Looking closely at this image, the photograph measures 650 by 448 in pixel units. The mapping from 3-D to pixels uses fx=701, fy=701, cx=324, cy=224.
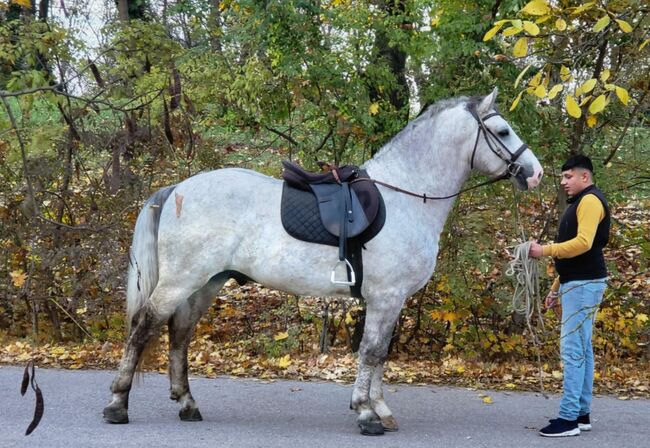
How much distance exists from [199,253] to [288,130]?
3219 mm

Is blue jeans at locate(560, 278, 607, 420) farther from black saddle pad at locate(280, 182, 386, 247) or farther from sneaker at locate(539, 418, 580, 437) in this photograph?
black saddle pad at locate(280, 182, 386, 247)

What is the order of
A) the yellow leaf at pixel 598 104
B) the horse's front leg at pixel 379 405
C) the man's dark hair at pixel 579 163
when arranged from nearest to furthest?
the yellow leaf at pixel 598 104, the man's dark hair at pixel 579 163, the horse's front leg at pixel 379 405

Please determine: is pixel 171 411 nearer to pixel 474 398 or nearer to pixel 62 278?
pixel 474 398

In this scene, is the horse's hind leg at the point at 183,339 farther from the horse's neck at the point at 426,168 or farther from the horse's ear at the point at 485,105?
the horse's ear at the point at 485,105

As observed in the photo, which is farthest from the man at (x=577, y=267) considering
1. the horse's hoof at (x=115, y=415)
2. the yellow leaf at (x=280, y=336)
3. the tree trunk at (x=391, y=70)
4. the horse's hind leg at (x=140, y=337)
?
the yellow leaf at (x=280, y=336)

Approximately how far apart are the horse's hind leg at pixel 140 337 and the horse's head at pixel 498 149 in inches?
94.9

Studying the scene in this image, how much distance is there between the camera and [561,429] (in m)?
5.07

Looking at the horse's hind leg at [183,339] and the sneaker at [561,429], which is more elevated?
the horse's hind leg at [183,339]

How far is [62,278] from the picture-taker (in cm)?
839

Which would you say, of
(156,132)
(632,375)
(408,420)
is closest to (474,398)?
(408,420)

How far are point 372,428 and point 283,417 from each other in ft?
2.72

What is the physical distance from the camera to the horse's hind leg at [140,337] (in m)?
5.14

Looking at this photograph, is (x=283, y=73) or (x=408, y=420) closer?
(x=408, y=420)

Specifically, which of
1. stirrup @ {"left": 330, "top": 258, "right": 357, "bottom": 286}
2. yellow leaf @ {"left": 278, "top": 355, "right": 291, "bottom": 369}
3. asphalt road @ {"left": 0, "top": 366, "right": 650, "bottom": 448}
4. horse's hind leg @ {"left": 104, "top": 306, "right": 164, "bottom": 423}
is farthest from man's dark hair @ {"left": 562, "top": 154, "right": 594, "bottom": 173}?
yellow leaf @ {"left": 278, "top": 355, "right": 291, "bottom": 369}
